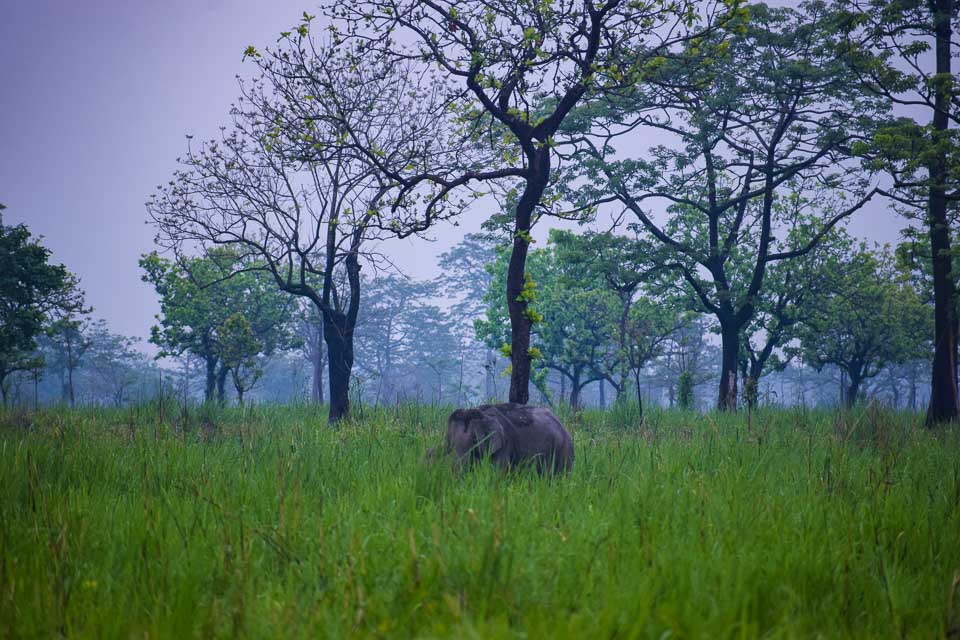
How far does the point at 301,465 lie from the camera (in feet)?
16.0

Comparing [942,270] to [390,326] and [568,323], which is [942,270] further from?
[390,326]

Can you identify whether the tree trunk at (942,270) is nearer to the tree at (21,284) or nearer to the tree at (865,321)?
the tree at (865,321)

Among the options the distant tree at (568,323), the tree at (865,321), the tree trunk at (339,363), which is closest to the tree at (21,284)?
the tree trunk at (339,363)

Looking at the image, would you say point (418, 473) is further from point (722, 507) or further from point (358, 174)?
point (358, 174)

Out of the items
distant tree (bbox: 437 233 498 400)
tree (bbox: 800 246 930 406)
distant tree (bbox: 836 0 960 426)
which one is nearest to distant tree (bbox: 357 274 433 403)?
distant tree (bbox: 437 233 498 400)

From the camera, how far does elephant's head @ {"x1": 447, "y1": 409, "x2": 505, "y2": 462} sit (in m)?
5.36

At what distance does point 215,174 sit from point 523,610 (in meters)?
15.0

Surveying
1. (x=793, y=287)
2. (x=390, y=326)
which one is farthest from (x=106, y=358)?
(x=793, y=287)

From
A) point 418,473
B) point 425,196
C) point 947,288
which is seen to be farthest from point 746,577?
point 947,288

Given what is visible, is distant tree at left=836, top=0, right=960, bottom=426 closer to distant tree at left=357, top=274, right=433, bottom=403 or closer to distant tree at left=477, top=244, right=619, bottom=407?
distant tree at left=477, top=244, right=619, bottom=407

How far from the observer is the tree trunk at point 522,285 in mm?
8750

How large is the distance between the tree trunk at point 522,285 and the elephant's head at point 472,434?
2.95 metres

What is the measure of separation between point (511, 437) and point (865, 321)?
32.3 m

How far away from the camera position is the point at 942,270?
45.9ft
